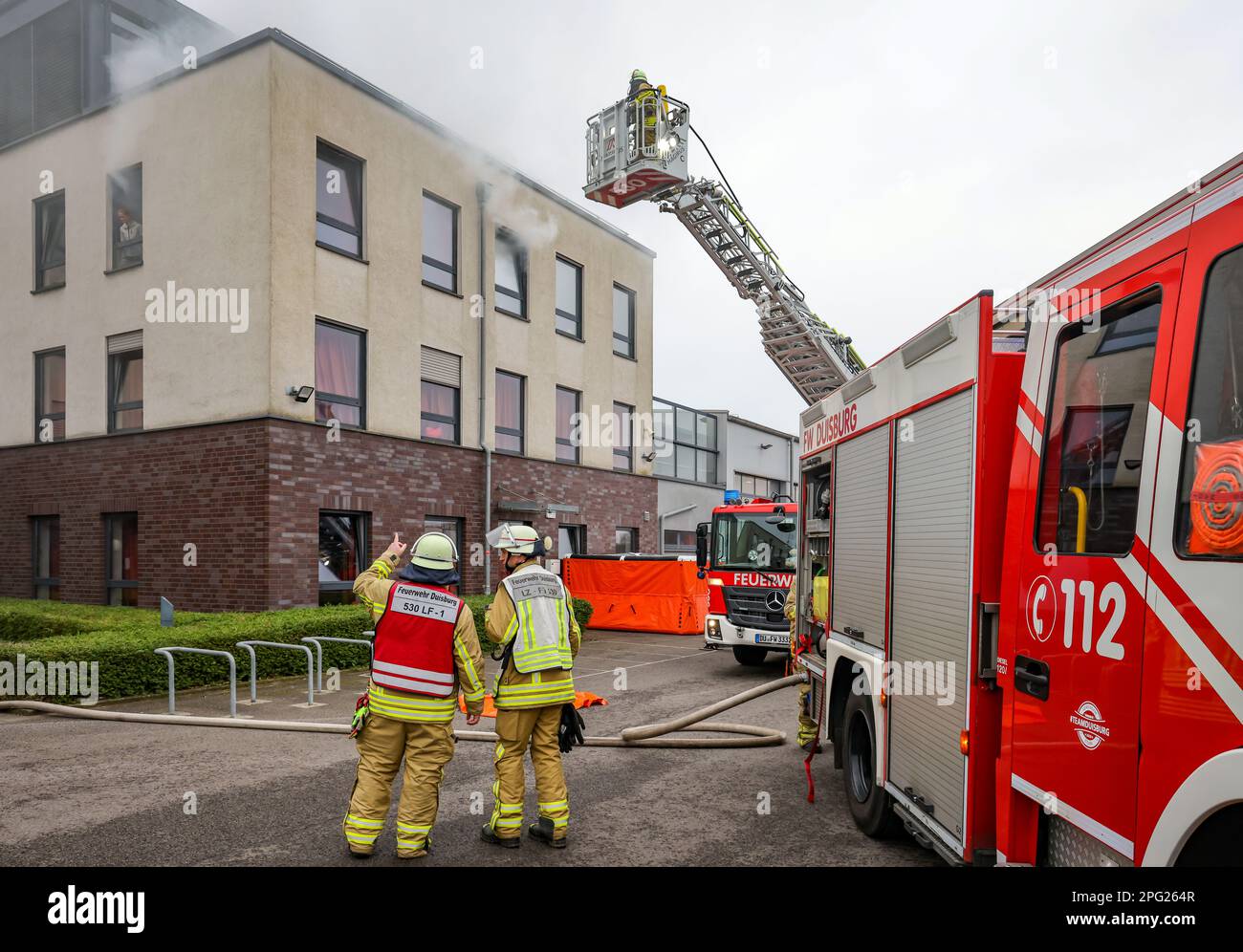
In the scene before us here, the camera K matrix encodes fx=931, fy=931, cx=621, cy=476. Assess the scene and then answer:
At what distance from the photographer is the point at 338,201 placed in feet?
51.7

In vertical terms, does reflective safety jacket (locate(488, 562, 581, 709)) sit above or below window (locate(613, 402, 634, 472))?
below

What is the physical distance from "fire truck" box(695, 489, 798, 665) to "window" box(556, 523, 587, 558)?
26.6 feet

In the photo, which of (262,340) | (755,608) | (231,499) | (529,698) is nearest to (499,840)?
(529,698)

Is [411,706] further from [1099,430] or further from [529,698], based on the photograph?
[1099,430]

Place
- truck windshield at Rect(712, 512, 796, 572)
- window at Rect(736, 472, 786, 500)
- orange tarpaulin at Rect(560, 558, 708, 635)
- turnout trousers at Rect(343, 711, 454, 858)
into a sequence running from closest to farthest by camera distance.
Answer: turnout trousers at Rect(343, 711, 454, 858), truck windshield at Rect(712, 512, 796, 572), orange tarpaulin at Rect(560, 558, 708, 635), window at Rect(736, 472, 786, 500)

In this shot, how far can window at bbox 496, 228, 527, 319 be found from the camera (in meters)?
19.3

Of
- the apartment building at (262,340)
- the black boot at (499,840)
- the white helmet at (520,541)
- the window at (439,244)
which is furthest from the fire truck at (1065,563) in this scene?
the window at (439,244)

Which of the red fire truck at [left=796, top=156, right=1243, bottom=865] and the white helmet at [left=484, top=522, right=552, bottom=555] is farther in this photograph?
the white helmet at [left=484, top=522, right=552, bottom=555]

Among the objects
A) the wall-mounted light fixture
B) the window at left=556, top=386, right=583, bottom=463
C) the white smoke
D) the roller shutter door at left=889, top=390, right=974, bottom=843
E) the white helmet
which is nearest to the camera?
the roller shutter door at left=889, top=390, right=974, bottom=843

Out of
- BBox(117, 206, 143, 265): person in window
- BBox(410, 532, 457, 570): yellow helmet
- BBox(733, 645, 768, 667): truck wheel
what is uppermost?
BBox(117, 206, 143, 265): person in window

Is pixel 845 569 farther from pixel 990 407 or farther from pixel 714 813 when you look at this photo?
pixel 990 407

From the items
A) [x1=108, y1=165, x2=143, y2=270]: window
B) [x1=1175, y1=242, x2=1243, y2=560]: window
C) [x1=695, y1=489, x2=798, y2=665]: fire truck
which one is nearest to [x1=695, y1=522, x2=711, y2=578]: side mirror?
[x1=695, y1=489, x2=798, y2=665]: fire truck

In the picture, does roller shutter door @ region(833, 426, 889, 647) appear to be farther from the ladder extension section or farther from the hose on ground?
the ladder extension section

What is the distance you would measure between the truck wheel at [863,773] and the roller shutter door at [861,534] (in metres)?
0.48
